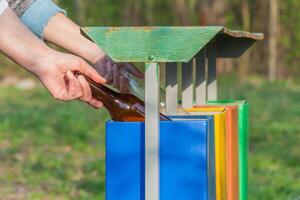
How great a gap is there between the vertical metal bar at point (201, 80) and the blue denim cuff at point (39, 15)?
1.58ft

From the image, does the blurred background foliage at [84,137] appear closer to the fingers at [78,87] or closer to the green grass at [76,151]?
the green grass at [76,151]

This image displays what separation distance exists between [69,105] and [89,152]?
3642 millimetres

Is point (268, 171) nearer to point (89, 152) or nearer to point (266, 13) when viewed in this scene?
point (89, 152)

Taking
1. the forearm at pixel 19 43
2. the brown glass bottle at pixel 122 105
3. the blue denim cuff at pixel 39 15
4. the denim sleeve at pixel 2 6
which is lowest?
the brown glass bottle at pixel 122 105

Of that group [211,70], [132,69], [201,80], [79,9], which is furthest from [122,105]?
[79,9]

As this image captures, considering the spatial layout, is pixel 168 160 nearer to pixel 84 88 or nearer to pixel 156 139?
pixel 156 139

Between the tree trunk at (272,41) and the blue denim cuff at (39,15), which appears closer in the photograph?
the blue denim cuff at (39,15)

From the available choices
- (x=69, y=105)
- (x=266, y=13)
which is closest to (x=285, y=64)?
(x=266, y=13)

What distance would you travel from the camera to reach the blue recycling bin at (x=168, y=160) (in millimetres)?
2393

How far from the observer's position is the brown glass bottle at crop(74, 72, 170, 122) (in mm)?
2689

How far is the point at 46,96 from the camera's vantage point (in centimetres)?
1235

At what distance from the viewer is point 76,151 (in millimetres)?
6922

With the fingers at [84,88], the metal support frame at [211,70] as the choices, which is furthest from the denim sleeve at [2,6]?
the metal support frame at [211,70]

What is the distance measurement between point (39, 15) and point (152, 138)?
0.80m
